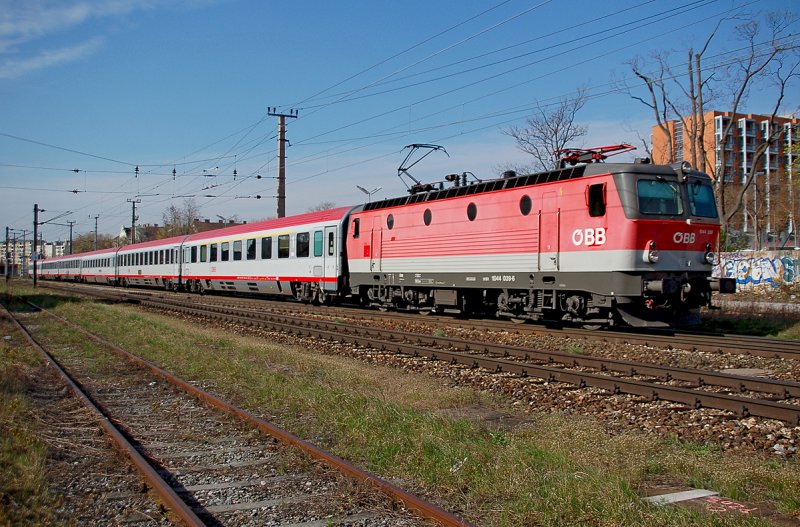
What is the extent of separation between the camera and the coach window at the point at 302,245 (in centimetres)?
2573

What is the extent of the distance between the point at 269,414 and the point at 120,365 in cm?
565

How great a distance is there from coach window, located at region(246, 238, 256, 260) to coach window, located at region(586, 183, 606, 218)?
19.0 metres

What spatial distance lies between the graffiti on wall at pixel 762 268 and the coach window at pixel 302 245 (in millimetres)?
16341

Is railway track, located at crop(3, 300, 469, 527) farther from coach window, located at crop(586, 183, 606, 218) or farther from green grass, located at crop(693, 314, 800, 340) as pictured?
green grass, located at crop(693, 314, 800, 340)

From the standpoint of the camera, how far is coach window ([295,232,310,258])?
84.4 feet

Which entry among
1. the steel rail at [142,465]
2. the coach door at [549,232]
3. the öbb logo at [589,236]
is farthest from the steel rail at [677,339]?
the steel rail at [142,465]

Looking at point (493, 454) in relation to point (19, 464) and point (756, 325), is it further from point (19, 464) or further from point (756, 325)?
point (756, 325)

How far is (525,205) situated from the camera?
15.9 m

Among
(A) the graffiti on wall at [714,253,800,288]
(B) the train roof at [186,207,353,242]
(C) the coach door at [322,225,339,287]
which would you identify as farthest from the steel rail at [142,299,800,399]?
(A) the graffiti on wall at [714,253,800,288]

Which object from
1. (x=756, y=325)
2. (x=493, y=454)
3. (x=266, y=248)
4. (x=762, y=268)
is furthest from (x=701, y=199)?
(x=266, y=248)

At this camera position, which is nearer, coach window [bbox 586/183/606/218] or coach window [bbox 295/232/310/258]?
coach window [bbox 586/183/606/218]

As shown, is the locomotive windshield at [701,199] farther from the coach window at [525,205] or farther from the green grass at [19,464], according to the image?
the green grass at [19,464]

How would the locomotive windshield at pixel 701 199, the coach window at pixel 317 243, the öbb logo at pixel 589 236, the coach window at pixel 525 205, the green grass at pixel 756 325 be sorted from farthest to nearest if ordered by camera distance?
1. the coach window at pixel 317 243
2. the green grass at pixel 756 325
3. the coach window at pixel 525 205
4. the locomotive windshield at pixel 701 199
5. the öbb logo at pixel 589 236

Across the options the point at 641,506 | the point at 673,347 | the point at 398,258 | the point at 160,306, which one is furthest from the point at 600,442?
the point at 160,306
